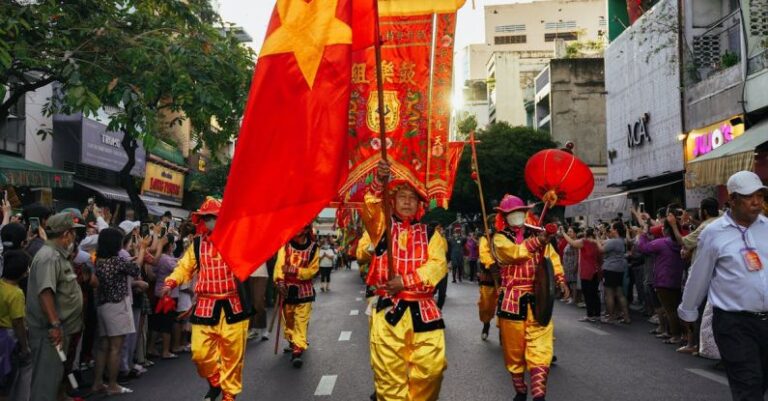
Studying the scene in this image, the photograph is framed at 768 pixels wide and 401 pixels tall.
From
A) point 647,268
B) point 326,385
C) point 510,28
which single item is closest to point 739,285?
point 326,385

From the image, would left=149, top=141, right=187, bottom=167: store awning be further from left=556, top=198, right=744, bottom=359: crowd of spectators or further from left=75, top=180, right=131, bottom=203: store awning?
left=556, top=198, right=744, bottom=359: crowd of spectators

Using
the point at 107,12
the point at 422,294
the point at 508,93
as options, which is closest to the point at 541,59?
the point at 508,93

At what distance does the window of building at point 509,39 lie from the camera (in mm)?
76688

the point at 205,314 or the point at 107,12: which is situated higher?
the point at 107,12

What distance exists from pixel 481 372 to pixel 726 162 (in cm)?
744

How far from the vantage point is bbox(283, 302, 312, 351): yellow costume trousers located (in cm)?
973

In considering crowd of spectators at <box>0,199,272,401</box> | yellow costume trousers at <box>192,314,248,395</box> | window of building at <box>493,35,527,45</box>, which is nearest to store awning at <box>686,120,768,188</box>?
crowd of spectators at <box>0,199,272,401</box>

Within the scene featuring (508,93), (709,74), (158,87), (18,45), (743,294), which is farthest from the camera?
(508,93)

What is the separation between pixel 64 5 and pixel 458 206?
126 ft

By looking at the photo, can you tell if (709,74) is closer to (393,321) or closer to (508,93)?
(393,321)

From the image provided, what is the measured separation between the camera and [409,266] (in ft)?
17.8

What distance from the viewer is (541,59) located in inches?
2447

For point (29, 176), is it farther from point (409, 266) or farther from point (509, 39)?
point (509, 39)

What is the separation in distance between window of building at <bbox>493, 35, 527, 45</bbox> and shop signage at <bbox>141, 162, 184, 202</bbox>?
5047 centimetres
